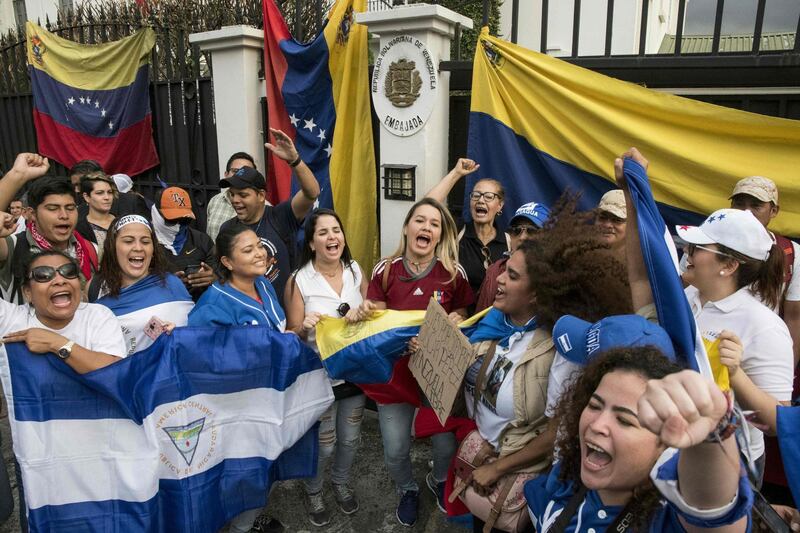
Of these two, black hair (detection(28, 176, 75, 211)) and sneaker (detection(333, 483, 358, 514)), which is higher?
black hair (detection(28, 176, 75, 211))

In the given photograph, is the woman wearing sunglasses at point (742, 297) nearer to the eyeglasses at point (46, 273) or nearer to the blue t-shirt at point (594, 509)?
the blue t-shirt at point (594, 509)

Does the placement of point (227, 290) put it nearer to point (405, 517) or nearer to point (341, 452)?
point (341, 452)

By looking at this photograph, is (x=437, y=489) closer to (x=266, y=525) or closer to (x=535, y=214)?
(x=266, y=525)

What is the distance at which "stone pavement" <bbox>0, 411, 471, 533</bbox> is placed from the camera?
308 cm

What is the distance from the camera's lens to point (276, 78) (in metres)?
5.02

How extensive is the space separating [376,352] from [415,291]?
502 millimetres

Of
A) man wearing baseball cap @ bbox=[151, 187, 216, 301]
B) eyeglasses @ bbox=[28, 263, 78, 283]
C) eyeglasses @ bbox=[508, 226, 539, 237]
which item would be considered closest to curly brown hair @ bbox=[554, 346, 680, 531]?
eyeglasses @ bbox=[508, 226, 539, 237]

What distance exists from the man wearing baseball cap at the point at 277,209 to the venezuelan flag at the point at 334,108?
2.93 feet

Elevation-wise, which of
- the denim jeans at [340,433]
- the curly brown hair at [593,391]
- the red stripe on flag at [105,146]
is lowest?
the denim jeans at [340,433]

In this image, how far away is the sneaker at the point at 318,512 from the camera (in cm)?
309

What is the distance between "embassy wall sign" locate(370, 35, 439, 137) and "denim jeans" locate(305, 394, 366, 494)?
2167 mm

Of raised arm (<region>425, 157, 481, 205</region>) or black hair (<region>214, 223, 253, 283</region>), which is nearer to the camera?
black hair (<region>214, 223, 253, 283</region>)

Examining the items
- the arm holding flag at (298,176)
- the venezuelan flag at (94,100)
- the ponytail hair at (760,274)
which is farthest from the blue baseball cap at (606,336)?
the venezuelan flag at (94,100)

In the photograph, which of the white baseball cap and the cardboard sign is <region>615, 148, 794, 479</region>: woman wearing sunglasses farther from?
the cardboard sign
